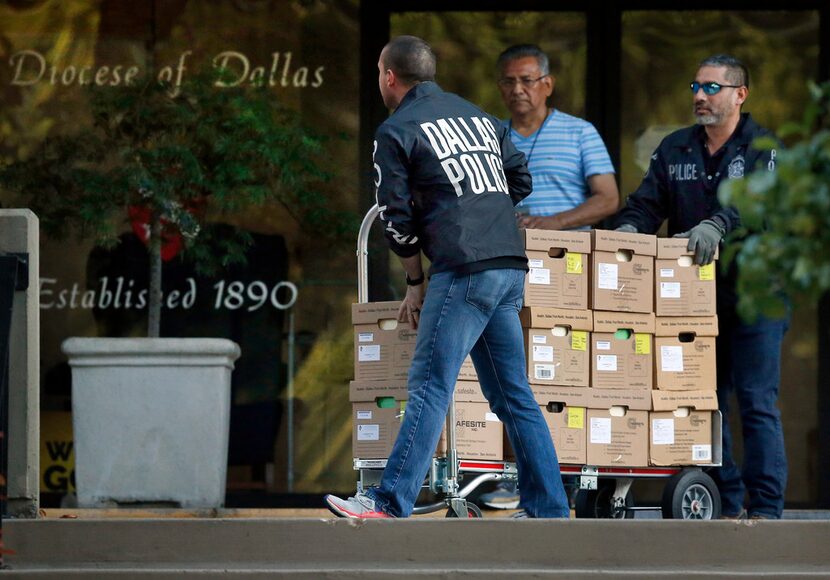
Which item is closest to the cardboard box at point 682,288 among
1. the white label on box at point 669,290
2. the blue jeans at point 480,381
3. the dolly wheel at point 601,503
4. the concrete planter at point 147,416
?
the white label on box at point 669,290

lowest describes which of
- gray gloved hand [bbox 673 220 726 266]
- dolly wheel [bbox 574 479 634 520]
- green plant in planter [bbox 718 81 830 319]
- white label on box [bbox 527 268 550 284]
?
dolly wheel [bbox 574 479 634 520]

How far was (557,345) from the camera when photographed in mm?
6602

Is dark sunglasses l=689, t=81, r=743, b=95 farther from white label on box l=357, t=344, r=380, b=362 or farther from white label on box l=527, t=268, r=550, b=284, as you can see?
white label on box l=357, t=344, r=380, b=362

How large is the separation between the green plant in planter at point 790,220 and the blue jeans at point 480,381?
8.71 feet

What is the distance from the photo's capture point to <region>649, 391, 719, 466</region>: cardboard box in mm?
6711

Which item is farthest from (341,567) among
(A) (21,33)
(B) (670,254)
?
(A) (21,33)

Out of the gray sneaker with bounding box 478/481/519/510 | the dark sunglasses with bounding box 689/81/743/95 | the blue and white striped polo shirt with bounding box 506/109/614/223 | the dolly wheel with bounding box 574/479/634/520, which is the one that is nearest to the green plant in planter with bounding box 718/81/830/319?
the dark sunglasses with bounding box 689/81/743/95

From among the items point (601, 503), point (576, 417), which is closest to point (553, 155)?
point (576, 417)

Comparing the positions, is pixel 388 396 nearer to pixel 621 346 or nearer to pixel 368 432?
pixel 368 432

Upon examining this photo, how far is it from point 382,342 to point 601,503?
1.30 meters

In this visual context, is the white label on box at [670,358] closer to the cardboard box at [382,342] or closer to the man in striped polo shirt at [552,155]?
the man in striped polo shirt at [552,155]

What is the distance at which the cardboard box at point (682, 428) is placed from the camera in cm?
671

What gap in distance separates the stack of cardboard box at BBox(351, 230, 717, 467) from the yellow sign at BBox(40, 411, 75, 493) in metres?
2.84

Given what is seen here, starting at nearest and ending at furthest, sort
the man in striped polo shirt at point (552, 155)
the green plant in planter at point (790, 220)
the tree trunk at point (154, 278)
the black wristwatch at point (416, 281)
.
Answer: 1. the green plant in planter at point (790, 220)
2. the black wristwatch at point (416, 281)
3. the man in striped polo shirt at point (552, 155)
4. the tree trunk at point (154, 278)
